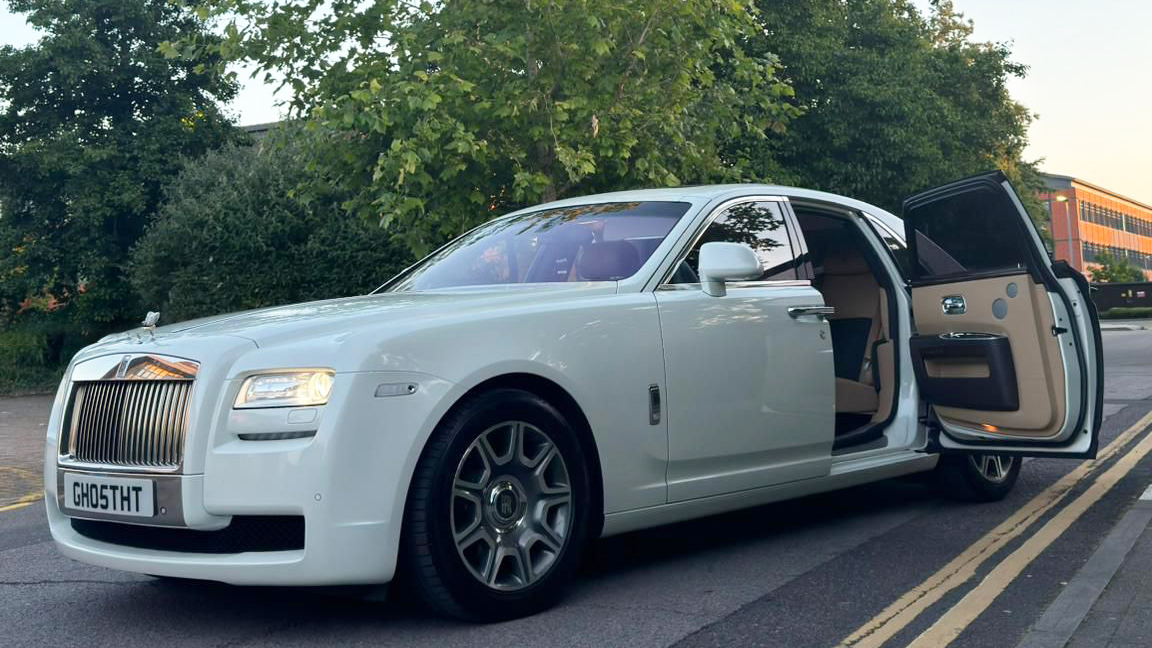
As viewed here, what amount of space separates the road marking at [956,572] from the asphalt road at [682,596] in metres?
0.04

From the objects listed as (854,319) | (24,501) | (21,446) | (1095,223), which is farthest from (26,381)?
(1095,223)

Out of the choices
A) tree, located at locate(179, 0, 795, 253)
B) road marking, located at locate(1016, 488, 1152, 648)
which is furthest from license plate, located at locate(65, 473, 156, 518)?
tree, located at locate(179, 0, 795, 253)

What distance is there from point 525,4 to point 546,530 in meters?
12.3

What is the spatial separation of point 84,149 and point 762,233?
25494 millimetres

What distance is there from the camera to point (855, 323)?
723 cm

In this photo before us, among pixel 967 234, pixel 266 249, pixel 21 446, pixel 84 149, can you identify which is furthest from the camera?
pixel 84 149

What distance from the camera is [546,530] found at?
181 inches

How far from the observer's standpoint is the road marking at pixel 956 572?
166 inches

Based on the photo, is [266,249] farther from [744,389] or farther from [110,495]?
[110,495]

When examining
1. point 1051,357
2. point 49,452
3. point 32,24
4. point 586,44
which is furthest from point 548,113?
point 32,24

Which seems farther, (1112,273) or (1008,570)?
(1112,273)

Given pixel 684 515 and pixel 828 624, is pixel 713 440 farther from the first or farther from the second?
pixel 828 624

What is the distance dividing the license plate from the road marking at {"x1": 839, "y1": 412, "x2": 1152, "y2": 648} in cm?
240

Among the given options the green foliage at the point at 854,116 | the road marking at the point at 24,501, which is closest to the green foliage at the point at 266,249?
the green foliage at the point at 854,116
